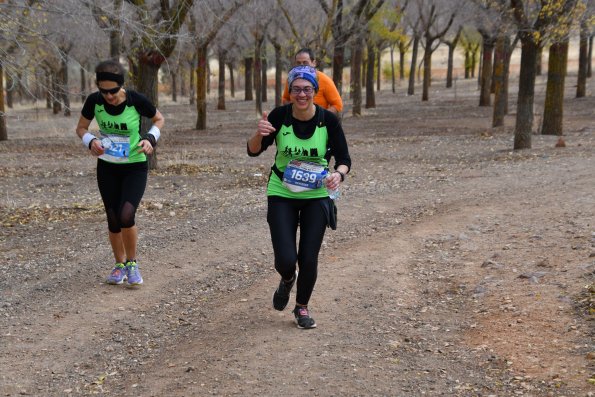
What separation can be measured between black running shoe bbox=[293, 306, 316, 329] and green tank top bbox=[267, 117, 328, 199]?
2.74 feet

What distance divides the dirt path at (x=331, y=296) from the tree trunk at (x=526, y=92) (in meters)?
2.76

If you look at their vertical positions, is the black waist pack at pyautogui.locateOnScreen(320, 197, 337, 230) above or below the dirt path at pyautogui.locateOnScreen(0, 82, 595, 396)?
above

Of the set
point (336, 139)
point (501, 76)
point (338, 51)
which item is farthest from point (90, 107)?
point (338, 51)

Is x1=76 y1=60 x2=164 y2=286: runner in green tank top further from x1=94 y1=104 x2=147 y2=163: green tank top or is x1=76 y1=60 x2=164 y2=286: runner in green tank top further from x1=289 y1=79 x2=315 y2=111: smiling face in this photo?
x1=289 y1=79 x2=315 y2=111: smiling face

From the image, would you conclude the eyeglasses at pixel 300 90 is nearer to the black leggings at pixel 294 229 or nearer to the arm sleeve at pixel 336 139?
the arm sleeve at pixel 336 139

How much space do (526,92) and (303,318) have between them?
10.8 m

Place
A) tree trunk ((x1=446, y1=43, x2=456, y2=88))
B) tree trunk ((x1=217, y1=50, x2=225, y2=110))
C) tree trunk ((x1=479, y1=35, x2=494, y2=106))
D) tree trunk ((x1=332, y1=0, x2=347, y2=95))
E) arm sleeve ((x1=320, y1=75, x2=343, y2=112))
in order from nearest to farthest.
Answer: arm sleeve ((x1=320, y1=75, x2=343, y2=112)) < tree trunk ((x1=332, y1=0, x2=347, y2=95)) < tree trunk ((x1=479, y1=35, x2=494, y2=106)) < tree trunk ((x1=217, y1=50, x2=225, y2=110)) < tree trunk ((x1=446, y1=43, x2=456, y2=88))

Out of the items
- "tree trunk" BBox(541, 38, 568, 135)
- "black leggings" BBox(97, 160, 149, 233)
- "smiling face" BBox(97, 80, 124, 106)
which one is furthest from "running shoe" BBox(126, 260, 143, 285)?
"tree trunk" BBox(541, 38, 568, 135)

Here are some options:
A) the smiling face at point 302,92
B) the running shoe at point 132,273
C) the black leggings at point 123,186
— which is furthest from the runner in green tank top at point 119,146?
the smiling face at point 302,92

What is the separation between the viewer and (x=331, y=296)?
614 cm

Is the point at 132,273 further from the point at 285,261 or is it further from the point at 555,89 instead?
the point at 555,89

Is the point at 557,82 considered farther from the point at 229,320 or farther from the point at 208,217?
the point at 229,320

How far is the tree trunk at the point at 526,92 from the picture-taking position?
1448 cm

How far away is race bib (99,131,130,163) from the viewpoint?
6.14 metres
